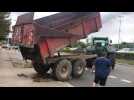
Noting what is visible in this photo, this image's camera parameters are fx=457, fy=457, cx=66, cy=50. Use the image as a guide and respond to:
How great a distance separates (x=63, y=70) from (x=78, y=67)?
968mm

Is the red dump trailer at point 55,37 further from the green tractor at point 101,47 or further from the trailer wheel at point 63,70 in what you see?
the green tractor at point 101,47

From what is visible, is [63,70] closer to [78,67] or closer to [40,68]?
[78,67]

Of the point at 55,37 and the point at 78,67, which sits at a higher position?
the point at 55,37

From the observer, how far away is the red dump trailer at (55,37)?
16.1 meters

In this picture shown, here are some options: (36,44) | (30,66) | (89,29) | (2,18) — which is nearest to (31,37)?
(36,44)

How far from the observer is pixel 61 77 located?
16453 millimetres

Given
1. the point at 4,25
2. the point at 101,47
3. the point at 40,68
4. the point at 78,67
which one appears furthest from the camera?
the point at 4,25

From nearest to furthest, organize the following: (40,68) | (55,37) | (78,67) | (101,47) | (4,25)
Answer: (55,37), (78,67), (40,68), (101,47), (4,25)

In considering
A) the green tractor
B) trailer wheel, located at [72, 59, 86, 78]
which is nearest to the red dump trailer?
trailer wheel, located at [72, 59, 86, 78]

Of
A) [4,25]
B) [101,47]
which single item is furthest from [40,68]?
[4,25]

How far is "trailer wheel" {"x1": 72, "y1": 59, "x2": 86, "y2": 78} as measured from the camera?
17250 mm

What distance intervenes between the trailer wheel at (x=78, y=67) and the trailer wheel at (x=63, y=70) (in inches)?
17.1

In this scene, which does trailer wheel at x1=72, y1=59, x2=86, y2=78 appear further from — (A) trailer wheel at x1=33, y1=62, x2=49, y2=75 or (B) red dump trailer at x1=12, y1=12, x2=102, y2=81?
(A) trailer wheel at x1=33, y1=62, x2=49, y2=75

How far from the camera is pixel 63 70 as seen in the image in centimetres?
1666
